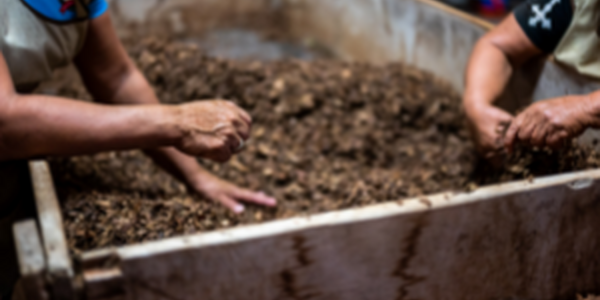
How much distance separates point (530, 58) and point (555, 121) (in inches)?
20.9

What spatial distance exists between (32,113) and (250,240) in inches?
21.9

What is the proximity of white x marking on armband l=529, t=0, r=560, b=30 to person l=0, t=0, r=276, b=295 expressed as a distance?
0.96 metres

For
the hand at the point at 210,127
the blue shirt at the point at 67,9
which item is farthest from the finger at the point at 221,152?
the blue shirt at the point at 67,9

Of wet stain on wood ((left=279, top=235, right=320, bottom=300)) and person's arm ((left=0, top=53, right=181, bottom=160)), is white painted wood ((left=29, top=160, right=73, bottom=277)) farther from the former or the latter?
wet stain on wood ((left=279, top=235, right=320, bottom=300))

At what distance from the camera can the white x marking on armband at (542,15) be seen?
155cm

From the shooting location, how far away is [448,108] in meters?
2.34

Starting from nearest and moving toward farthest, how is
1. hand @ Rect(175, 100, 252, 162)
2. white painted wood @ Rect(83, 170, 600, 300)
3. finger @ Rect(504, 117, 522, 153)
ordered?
1. white painted wood @ Rect(83, 170, 600, 300)
2. hand @ Rect(175, 100, 252, 162)
3. finger @ Rect(504, 117, 522, 153)

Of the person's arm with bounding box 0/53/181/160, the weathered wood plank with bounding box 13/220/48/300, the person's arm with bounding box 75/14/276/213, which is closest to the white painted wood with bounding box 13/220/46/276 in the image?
the weathered wood plank with bounding box 13/220/48/300

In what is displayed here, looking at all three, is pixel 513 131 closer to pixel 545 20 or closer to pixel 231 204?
pixel 545 20

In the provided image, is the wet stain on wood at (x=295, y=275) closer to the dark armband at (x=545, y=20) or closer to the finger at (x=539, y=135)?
the finger at (x=539, y=135)

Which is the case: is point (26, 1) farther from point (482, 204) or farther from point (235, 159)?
point (482, 204)

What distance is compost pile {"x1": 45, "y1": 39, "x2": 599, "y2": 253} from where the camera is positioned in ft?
4.66

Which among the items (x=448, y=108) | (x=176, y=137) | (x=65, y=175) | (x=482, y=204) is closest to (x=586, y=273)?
(x=482, y=204)

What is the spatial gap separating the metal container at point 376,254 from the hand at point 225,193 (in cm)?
62
